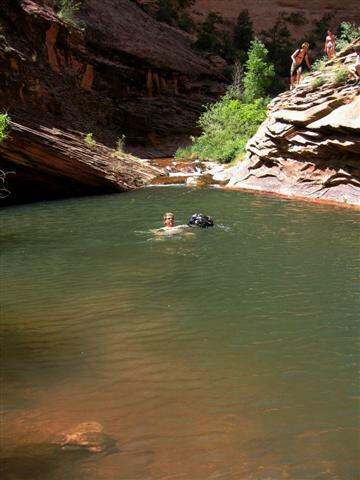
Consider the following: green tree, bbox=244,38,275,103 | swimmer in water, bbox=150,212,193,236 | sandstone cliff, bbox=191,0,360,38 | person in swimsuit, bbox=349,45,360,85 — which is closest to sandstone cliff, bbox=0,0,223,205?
green tree, bbox=244,38,275,103

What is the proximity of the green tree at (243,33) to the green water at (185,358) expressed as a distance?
1821 inches

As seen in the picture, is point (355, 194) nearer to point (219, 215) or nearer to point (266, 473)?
point (219, 215)

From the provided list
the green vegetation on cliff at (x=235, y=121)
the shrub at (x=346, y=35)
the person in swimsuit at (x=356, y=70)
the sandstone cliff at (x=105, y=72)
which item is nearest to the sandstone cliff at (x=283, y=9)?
the sandstone cliff at (x=105, y=72)

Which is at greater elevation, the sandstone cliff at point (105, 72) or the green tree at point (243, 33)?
the green tree at point (243, 33)

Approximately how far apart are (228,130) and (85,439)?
2899 centimetres

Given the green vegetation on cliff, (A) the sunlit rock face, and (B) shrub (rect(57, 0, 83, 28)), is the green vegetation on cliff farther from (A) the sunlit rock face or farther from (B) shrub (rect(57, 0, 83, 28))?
(B) shrub (rect(57, 0, 83, 28))

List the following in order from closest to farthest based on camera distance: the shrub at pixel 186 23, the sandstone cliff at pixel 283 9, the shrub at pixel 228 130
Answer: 1. the shrub at pixel 228 130
2. the shrub at pixel 186 23
3. the sandstone cliff at pixel 283 9

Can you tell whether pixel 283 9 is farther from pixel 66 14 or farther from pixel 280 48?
pixel 66 14

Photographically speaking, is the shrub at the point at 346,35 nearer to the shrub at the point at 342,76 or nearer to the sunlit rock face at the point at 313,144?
the shrub at the point at 342,76

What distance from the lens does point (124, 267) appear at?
375 inches

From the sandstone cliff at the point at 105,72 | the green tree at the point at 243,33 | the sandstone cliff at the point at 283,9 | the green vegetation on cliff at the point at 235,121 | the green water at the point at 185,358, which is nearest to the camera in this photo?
the green water at the point at 185,358

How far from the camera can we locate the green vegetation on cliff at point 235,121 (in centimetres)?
2952

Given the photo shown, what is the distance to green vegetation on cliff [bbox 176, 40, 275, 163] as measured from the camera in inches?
1162

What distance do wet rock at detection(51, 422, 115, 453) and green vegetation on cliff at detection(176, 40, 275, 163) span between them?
82.1ft
